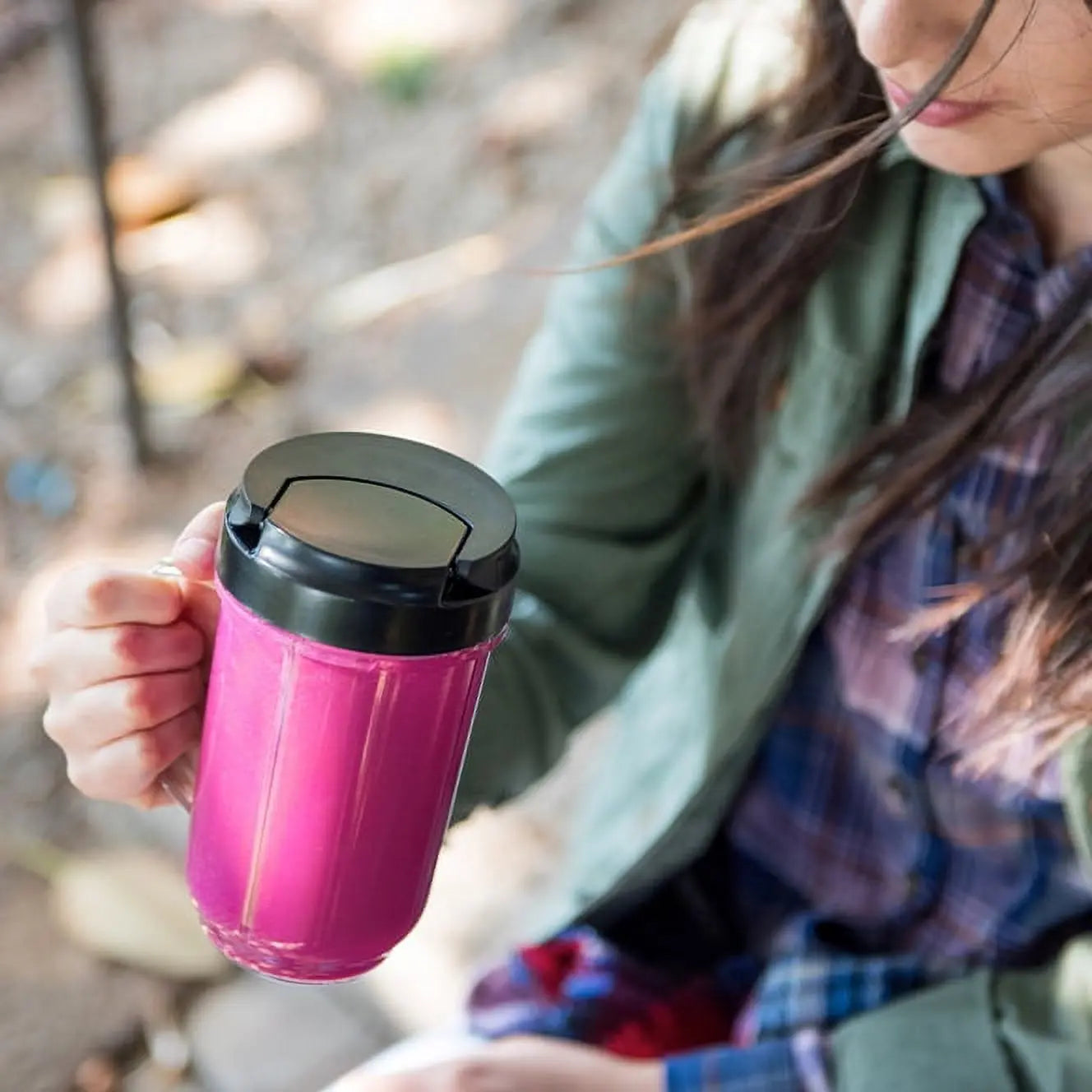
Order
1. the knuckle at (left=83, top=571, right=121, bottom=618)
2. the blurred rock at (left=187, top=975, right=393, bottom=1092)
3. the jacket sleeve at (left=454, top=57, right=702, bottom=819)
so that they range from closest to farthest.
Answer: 1. the knuckle at (left=83, top=571, right=121, bottom=618)
2. the jacket sleeve at (left=454, top=57, right=702, bottom=819)
3. the blurred rock at (left=187, top=975, right=393, bottom=1092)

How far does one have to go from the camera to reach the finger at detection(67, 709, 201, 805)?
66 cm

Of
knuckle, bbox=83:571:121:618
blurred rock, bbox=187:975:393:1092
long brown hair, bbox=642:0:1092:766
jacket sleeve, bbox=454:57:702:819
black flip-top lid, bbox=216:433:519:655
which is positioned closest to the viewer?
black flip-top lid, bbox=216:433:519:655

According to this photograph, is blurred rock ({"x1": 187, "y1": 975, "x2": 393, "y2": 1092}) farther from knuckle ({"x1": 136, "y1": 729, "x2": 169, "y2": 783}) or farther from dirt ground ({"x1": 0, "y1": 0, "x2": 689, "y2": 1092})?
knuckle ({"x1": 136, "y1": 729, "x2": 169, "y2": 783})

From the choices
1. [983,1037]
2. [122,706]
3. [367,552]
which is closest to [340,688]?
[367,552]

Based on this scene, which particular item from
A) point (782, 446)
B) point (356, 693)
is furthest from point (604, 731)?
point (356, 693)

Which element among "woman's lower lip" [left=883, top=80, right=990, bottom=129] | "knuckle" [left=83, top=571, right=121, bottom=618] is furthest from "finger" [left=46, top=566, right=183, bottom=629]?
"woman's lower lip" [left=883, top=80, right=990, bottom=129]

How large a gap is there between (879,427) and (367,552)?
40cm

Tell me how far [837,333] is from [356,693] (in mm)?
404

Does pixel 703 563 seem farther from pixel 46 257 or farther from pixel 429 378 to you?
pixel 46 257

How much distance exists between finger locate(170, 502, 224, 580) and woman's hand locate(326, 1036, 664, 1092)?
1.04ft

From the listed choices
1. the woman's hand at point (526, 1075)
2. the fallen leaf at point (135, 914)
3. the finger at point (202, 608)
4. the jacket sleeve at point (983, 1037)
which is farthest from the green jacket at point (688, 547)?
the fallen leaf at point (135, 914)

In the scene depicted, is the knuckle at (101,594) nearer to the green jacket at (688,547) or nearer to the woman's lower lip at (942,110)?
the green jacket at (688,547)

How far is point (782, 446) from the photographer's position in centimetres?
89

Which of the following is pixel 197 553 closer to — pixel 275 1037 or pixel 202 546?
pixel 202 546
